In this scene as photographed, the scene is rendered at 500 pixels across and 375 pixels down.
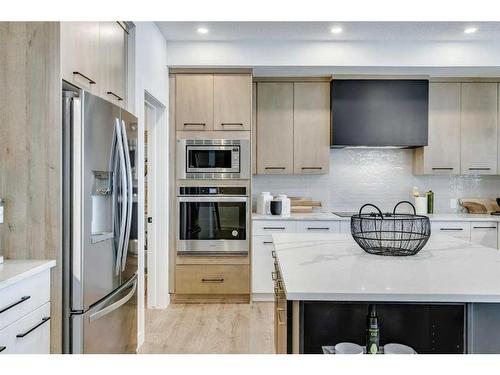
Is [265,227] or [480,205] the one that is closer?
[265,227]

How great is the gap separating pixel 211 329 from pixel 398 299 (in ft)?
7.85

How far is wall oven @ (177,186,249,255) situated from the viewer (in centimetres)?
404

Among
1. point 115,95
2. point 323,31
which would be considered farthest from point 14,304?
point 323,31

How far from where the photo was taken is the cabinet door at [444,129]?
432 centimetres

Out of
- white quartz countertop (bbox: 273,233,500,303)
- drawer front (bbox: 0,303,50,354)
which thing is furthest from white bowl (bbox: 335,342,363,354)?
drawer front (bbox: 0,303,50,354)

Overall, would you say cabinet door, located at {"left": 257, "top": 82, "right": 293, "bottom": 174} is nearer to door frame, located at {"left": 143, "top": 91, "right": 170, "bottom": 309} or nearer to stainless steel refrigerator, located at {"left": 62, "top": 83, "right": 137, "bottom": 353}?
door frame, located at {"left": 143, "top": 91, "right": 170, "bottom": 309}

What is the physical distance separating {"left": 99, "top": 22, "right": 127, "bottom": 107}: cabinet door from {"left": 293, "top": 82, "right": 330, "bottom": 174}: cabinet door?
1989mm

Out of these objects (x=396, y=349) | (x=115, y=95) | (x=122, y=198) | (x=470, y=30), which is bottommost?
(x=396, y=349)

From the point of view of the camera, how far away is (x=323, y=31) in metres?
3.66

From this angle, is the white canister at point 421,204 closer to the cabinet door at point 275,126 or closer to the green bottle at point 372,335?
the cabinet door at point 275,126

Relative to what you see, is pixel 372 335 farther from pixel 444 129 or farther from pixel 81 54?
pixel 444 129

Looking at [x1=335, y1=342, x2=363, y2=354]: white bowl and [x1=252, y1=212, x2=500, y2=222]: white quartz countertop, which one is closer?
[x1=335, y1=342, x2=363, y2=354]: white bowl

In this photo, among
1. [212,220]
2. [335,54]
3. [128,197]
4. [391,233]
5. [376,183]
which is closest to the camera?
[391,233]
